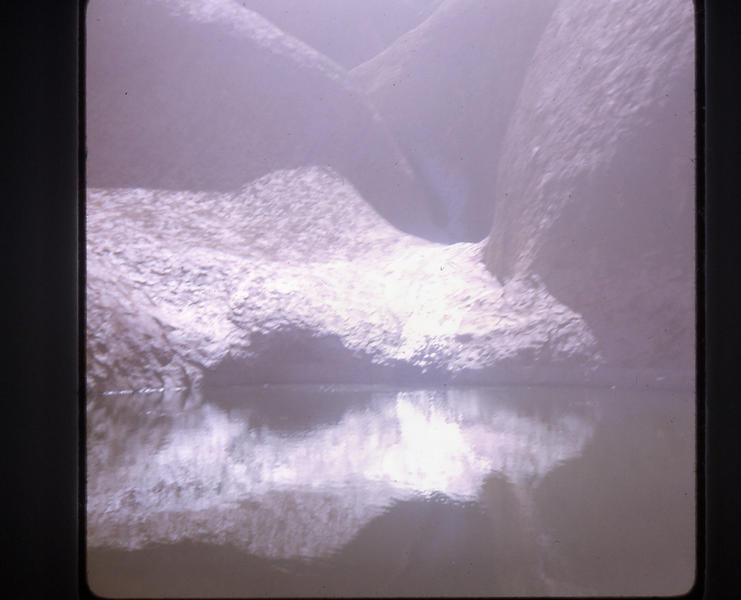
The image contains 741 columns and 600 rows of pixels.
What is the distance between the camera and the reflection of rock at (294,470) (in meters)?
1.97

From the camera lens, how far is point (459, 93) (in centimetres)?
1215

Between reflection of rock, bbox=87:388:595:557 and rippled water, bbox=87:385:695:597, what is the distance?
0.04ft

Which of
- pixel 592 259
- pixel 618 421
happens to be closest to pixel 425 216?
pixel 592 259

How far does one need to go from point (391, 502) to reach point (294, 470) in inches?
24.1

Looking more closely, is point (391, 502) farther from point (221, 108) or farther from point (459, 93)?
point (459, 93)

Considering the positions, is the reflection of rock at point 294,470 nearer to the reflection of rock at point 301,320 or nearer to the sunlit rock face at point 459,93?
the reflection of rock at point 301,320

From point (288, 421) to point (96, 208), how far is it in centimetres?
484

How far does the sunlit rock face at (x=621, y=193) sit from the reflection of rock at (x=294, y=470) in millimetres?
1630

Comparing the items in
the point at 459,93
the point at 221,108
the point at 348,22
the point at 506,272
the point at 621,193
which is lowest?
the point at 506,272

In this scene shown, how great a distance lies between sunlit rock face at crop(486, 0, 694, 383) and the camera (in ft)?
17.5

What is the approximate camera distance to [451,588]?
4.76 feet

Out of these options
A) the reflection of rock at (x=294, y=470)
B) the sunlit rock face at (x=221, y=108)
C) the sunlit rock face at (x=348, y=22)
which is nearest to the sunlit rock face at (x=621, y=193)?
the reflection of rock at (x=294, y=470)

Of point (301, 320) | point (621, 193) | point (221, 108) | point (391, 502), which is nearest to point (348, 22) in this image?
point (221, 108)

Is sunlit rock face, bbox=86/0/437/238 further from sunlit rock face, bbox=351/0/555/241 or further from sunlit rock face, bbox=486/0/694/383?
sunlit rock face, bbox=486/0/694/383
